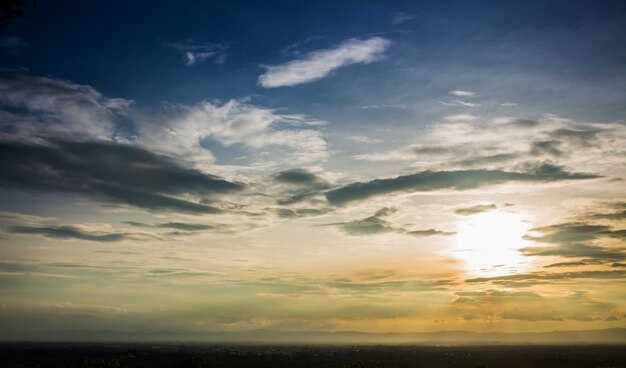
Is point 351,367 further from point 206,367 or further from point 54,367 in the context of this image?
point 54,367

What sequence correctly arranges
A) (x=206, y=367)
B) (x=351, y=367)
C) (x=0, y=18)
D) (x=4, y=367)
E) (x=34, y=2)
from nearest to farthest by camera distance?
1. (x=34, y=2)
2. (x=0, y=18)
3. (x=351, y=367)
4. (x=206, y=367)
5. (x=4, y=367)

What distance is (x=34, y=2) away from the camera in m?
21.7

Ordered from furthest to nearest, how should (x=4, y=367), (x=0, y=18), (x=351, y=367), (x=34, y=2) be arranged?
1. (x=4, y=367)
2. (x=351, y=367)
3. (x=0, y=18)
4. (x=34, y=2)

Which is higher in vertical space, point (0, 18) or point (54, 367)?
point (0, 18)

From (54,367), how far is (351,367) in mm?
176652

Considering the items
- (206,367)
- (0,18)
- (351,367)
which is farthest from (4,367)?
(0,18)

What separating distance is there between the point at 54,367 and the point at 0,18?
21706cm

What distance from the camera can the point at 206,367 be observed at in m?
81.9

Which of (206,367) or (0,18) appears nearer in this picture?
(0,18)

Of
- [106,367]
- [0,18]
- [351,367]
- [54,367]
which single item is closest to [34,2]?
[0,18]

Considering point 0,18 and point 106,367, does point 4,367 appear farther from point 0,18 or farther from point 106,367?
point 0,18

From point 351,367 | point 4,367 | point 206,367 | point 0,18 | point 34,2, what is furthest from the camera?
point 4,367

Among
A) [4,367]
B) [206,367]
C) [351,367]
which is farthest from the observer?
[4,367]

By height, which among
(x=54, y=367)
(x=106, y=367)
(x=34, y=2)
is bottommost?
(x=54, y=367)
